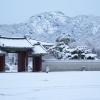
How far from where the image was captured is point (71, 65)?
33812 mm

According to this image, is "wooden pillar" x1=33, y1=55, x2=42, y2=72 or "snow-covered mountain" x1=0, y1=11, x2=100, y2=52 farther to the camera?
"snow-covered mountain" x1=0, y1=11, x2=100, y2=52

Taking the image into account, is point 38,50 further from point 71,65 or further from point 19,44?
point 71,65

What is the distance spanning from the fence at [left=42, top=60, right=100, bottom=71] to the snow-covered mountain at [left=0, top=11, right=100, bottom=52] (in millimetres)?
69603

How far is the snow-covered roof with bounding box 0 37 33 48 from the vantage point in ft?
99.9

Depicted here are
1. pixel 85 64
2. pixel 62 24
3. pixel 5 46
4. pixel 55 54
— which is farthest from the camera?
pixel 62 24

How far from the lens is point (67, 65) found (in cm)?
3347

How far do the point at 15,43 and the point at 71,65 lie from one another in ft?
24.1

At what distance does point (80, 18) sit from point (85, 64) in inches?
4352

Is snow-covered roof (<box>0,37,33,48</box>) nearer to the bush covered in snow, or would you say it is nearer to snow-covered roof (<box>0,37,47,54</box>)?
snow-covered roof (<box>0,37,47,54</box>)
